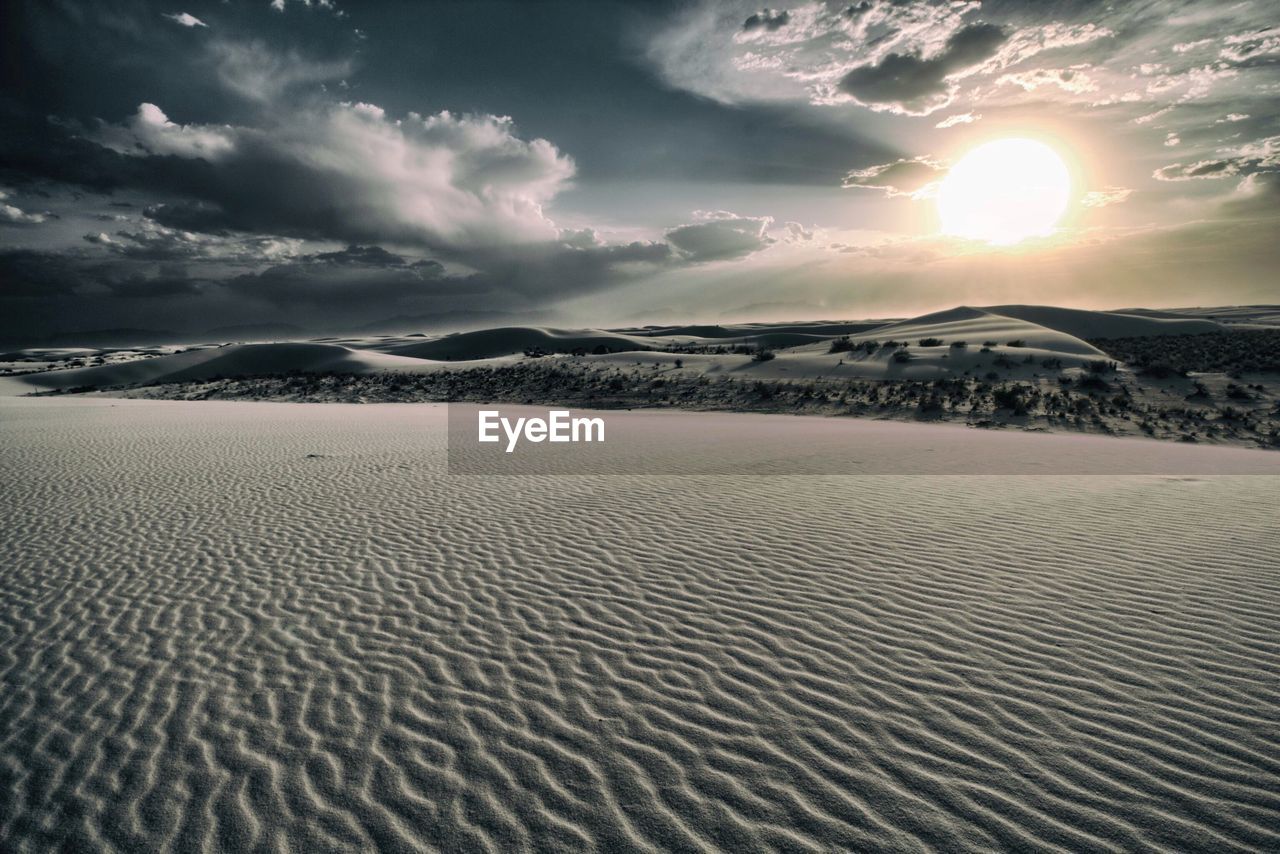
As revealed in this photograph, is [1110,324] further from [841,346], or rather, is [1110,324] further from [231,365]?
[231,365]

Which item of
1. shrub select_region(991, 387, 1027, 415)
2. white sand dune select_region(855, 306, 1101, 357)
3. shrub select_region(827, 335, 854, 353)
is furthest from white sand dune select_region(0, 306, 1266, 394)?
shrub select_region(991, 387, 1027, 415)

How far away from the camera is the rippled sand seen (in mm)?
3236

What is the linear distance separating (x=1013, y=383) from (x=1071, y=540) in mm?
20764

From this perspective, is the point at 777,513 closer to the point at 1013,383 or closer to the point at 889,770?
the point at 889,770

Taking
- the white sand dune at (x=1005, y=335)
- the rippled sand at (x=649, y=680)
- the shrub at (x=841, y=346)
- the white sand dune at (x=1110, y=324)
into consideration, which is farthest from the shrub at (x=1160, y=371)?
the white sand dune at (x=1110, y=324)

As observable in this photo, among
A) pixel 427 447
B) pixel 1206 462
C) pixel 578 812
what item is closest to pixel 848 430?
pixel 1206 462

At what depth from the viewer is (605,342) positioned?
72062mm

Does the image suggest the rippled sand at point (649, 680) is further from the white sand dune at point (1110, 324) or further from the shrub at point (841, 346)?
the white sand dune at point (1110, 324)

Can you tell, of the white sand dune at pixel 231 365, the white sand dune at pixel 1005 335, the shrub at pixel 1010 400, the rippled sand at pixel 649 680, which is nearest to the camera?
the rippled sand at pixel 649 680

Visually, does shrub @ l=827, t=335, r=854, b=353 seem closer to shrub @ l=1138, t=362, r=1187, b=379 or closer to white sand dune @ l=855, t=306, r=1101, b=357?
white sand dune @ l=855, t=306, r=1101, b=357

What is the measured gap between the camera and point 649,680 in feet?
15.0

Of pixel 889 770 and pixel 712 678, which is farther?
pixel 712 678

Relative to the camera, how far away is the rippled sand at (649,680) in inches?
127

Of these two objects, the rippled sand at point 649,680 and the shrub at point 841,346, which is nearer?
the rippled sand at point 649,680
